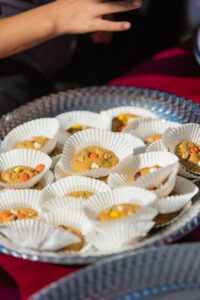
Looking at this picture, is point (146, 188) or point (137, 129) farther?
point (137, 129)

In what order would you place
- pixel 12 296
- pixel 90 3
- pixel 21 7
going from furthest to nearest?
pixel 21 7, pixel 90 3, pixel 12 296

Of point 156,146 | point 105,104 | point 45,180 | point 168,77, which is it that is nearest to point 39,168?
point 45,180

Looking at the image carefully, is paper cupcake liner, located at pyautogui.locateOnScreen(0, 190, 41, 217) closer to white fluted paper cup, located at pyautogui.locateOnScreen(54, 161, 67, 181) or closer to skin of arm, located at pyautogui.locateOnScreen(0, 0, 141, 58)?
white fluted paper cup, located at pyautogui.locateOnScreen(54, 161, 67, 181)

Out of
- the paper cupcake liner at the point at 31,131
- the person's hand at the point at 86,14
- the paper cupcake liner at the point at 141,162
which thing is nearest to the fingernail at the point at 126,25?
the person's hand at the point at 86,14

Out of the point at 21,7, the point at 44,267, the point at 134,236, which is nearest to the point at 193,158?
the point at 134,236

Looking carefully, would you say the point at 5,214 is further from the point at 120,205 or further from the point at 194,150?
the point at 194,150

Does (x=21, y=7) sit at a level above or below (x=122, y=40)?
above

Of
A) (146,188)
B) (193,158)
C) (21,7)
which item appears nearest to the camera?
(146,188)

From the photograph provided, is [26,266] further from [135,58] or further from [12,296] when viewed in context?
[135,58]
